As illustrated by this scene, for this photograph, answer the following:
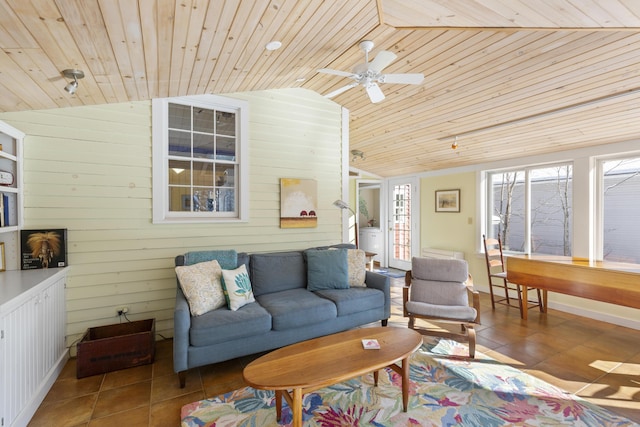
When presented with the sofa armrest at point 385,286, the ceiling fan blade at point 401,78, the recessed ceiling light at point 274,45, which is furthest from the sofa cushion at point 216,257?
the ceiling fan blade at point 401,78

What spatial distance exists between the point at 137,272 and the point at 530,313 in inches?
193

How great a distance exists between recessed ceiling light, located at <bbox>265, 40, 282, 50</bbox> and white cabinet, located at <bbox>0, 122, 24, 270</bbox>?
7.10 feet

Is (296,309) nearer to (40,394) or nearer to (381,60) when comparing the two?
(40,394)

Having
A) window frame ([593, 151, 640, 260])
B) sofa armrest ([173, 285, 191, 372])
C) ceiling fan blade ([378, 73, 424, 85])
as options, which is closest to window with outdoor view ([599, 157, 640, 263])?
window frame ([593, 151, 640, 260])

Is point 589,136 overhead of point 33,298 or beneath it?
overhead

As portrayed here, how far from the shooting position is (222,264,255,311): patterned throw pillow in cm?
279

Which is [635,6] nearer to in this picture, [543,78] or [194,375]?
[543,78]

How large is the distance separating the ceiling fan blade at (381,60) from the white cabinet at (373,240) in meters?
5.33

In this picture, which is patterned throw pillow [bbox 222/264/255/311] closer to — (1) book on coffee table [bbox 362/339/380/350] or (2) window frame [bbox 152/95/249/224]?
(2) window frame [bbox 152/95/249/224]

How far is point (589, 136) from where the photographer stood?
143 inches

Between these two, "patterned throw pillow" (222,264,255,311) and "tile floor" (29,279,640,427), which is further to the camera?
"patterned throw pillow" (222,264,255,311)

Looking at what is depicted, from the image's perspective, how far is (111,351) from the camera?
2615 millimetres

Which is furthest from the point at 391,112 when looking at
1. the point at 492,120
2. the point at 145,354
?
the point at 145,354

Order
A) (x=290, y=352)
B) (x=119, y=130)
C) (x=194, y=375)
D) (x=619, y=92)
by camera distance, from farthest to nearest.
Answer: (x=119, y=130), (x=619, y=92), (x=194, y=375), (x=290, y=352)
